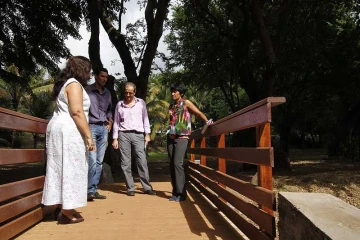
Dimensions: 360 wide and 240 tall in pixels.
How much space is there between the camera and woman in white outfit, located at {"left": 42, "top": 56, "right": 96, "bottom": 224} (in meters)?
3.80

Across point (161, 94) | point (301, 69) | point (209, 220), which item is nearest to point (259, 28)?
point (301, 69)

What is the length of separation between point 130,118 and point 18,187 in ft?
8.22

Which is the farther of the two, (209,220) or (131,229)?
Result: (209,220)

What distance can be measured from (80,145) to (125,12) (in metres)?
11.0

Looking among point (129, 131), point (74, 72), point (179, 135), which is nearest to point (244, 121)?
point (74, 72)

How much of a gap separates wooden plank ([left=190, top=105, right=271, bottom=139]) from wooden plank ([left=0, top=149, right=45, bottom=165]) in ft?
6.52

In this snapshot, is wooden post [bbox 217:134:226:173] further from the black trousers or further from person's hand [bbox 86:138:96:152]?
person's hand [bbox 86:138:96:152]

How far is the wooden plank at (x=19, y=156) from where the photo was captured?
10.6 feet

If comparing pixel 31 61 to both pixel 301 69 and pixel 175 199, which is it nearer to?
pixel 175 199

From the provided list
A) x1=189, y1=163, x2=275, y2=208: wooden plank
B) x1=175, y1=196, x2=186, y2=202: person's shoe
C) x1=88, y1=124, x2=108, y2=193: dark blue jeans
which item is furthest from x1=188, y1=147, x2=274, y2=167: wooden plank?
x1=88, y1=124, x2=108, y2=193: dark blue jeans

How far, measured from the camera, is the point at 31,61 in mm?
13883

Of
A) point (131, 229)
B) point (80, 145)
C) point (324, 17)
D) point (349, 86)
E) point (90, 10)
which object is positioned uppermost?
point (324, 17)

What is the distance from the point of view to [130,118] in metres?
5.88

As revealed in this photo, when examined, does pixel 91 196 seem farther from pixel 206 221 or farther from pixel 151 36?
pixel 151 36
